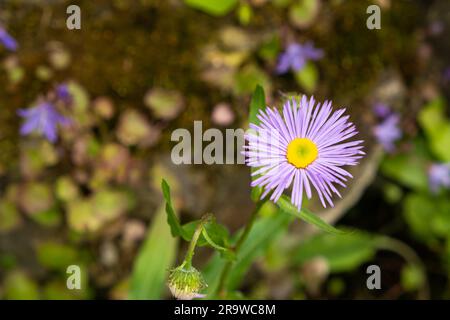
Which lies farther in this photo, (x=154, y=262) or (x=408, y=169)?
(x=408, y=169)


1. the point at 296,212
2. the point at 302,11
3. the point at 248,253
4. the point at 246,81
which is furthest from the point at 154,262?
the point at 302,11

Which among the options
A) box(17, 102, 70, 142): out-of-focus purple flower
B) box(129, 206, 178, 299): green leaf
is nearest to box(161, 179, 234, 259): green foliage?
box(129, 206, 178, 299): green leaf

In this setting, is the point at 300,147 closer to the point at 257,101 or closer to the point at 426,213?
the point at 257,101

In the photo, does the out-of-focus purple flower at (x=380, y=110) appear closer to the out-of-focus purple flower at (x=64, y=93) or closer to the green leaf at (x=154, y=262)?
the green leaf at (x=154, y=262)

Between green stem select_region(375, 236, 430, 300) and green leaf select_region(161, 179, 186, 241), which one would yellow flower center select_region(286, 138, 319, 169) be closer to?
green leaf select_region(161, 179, 186, 241)

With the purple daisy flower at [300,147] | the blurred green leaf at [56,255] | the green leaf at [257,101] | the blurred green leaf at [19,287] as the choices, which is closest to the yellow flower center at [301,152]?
the purple daisy flower at [300,147]

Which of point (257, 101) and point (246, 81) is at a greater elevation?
point (246, 81)
